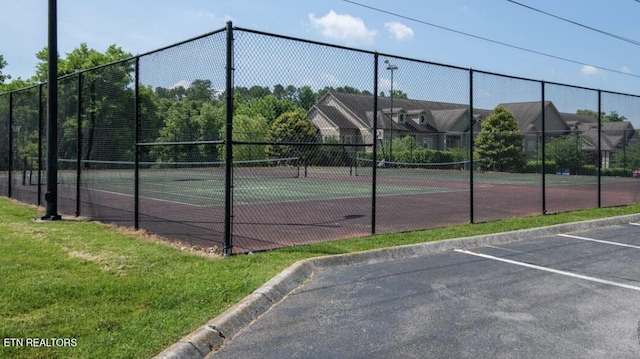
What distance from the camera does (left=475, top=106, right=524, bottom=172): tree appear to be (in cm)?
2102

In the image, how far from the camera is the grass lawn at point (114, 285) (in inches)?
165

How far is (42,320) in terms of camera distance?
451 centimetres

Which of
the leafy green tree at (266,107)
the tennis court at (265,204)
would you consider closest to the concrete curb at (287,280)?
the tennis court at (265,204)

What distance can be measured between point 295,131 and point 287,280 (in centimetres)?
309

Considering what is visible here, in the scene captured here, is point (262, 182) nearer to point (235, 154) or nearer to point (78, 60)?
point (235, 154)

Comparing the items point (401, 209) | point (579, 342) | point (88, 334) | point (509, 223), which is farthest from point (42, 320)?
point (401, 209)

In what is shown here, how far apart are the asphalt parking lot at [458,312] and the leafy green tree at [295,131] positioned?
235cm

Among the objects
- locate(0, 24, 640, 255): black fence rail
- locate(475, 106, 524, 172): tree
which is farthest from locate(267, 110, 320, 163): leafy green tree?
locate(475, 106, 524, 172): tree

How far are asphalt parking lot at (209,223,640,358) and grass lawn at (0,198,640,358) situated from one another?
1.86ft

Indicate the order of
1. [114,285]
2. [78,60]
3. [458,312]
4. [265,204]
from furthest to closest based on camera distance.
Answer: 1. [78,60]
2. [265,204]
3. [114,285]
4. [458,312]

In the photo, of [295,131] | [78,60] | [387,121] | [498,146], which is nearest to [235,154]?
[295,131]

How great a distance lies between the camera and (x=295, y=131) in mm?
8461

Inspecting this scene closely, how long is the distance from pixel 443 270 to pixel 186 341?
3.94 meters

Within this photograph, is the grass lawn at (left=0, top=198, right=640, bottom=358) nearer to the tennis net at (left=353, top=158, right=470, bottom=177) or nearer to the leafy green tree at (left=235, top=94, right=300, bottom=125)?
the leafy green tree at (left=235, top=94, right=300, bottom=125)
